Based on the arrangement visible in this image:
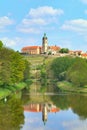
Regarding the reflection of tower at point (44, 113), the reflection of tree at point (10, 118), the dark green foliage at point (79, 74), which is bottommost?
the reflection of tower at point (44, 113)

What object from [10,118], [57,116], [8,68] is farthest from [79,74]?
[10,118]

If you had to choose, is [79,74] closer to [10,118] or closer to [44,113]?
[44,113]

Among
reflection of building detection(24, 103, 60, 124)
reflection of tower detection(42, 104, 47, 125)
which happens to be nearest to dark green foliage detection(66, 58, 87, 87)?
reflection of building detection(24, 103, 60, 124)

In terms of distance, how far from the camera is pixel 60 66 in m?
166

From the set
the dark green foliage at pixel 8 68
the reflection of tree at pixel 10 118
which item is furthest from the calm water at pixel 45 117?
the dark green foliage at pixel 8 68

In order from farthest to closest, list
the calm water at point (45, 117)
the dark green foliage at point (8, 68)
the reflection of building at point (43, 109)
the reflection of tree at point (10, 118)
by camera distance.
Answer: the dark green foliage at point (8, 68)
the reflection of building at point (43, 109)
the calm water at point (45, 117)
the reflection of tree at point (10, 118)

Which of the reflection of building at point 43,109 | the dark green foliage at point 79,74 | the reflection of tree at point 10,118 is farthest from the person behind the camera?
the dark green foliage at point 79,74

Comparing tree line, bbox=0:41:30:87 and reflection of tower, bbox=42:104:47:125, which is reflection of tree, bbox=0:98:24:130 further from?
tree line, bbox=0:41:30:87

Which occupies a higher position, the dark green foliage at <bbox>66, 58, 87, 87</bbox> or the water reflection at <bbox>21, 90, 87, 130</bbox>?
the dark green foliage at <bbox>66, 58, 87, 87</bbox>

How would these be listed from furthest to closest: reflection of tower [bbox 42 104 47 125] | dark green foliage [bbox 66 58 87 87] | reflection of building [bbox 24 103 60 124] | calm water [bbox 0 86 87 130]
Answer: dark green foliage [bbox 66 58 87 87]
reflection of building [bbox 24 103 60 124]
reflection of tower [bbox 42 104 47 125]
calm water [bbox 0 86 87 130]

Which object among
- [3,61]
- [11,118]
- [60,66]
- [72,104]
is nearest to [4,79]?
[3,61]

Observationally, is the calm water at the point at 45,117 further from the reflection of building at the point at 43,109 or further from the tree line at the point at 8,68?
the tree line at the point at 8,68

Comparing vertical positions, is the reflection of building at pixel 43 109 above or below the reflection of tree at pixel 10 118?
below

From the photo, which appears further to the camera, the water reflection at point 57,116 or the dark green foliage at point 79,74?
the dark green foliage at point 79,74
